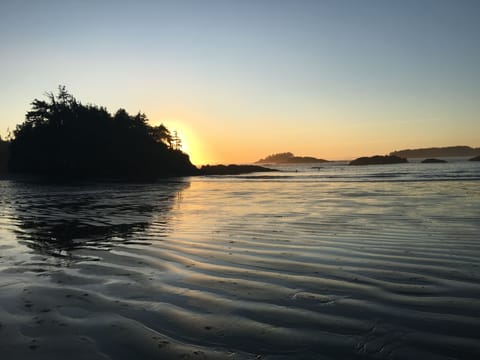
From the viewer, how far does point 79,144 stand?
6538 centimetres

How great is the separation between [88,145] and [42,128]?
8364 millimetres

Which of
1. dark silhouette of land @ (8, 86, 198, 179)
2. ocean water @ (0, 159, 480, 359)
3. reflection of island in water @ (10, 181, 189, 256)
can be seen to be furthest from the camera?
dark silhouette of land @ (8, 86, 198, 179)

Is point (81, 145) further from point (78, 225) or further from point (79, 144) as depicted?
point (78, 225)

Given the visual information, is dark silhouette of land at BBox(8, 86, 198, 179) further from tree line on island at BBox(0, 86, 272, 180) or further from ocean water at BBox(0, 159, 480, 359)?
ocean water at BBox(0, 159, 480, 359)

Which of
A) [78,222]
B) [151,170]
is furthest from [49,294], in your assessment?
[151,170]

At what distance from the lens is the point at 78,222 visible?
1202 centimetres

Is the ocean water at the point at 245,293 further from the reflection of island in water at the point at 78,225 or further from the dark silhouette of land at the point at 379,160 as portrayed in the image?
the dark silhouette of land at the point at 379,160

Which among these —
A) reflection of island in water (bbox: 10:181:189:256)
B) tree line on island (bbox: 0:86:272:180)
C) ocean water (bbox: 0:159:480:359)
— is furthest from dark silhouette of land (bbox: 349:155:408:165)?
ocean water (bbox: 0:159:480:359)

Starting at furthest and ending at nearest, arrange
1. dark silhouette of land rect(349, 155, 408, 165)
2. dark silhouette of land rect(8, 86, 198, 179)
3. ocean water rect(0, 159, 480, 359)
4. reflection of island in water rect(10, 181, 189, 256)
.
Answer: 1. dark silhouette of land rect(349, 155, 408, 165)
2. dark silhouette of land rect(8, 86, 198, 179)
3. reflection of island in water rect(10, 181, 189, 256)
4. ocean water rect(0, 159, 480, 359)

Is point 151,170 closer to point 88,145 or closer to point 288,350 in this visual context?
point 88,145

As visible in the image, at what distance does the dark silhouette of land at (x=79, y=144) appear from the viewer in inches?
2511

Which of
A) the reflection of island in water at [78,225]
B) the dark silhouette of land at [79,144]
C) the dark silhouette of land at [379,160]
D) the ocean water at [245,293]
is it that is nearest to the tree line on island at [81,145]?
the dark silhouette of land at [79,144]

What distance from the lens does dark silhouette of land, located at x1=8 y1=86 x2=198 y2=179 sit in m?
63.8

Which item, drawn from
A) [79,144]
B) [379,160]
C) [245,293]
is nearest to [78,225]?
[245,293]
